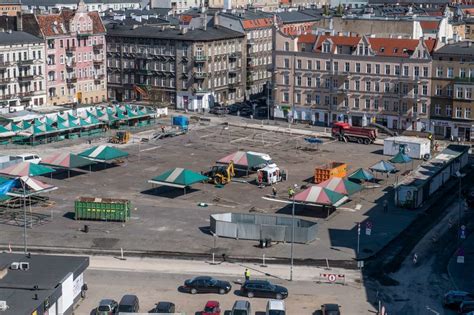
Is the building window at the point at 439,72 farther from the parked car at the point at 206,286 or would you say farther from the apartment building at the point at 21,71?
the parked car at the point at 206,286

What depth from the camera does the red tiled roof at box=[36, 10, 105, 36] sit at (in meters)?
128

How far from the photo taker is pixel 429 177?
8212 cm

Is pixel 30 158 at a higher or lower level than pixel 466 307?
higher

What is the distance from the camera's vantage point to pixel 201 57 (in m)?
132

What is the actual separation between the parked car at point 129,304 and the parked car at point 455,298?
757 inches

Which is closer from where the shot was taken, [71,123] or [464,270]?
[464,270]

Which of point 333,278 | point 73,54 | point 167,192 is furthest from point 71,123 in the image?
point 333,278

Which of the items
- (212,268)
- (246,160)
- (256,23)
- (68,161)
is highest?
(256,23)

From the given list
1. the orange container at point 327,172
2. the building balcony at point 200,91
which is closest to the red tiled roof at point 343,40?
the building balcony at point 200,91

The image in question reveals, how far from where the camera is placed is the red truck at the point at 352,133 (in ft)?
354

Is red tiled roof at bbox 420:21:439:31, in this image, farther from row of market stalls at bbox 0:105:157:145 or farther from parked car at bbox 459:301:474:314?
parked car at bbox 459:301:474:314

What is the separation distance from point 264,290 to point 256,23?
9966cm

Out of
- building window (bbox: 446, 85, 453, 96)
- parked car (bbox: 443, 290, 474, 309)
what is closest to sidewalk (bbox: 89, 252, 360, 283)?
parked car (bbox: 443, 290, 474, 309)

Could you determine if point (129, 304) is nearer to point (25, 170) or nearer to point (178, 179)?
point (178, 179)
